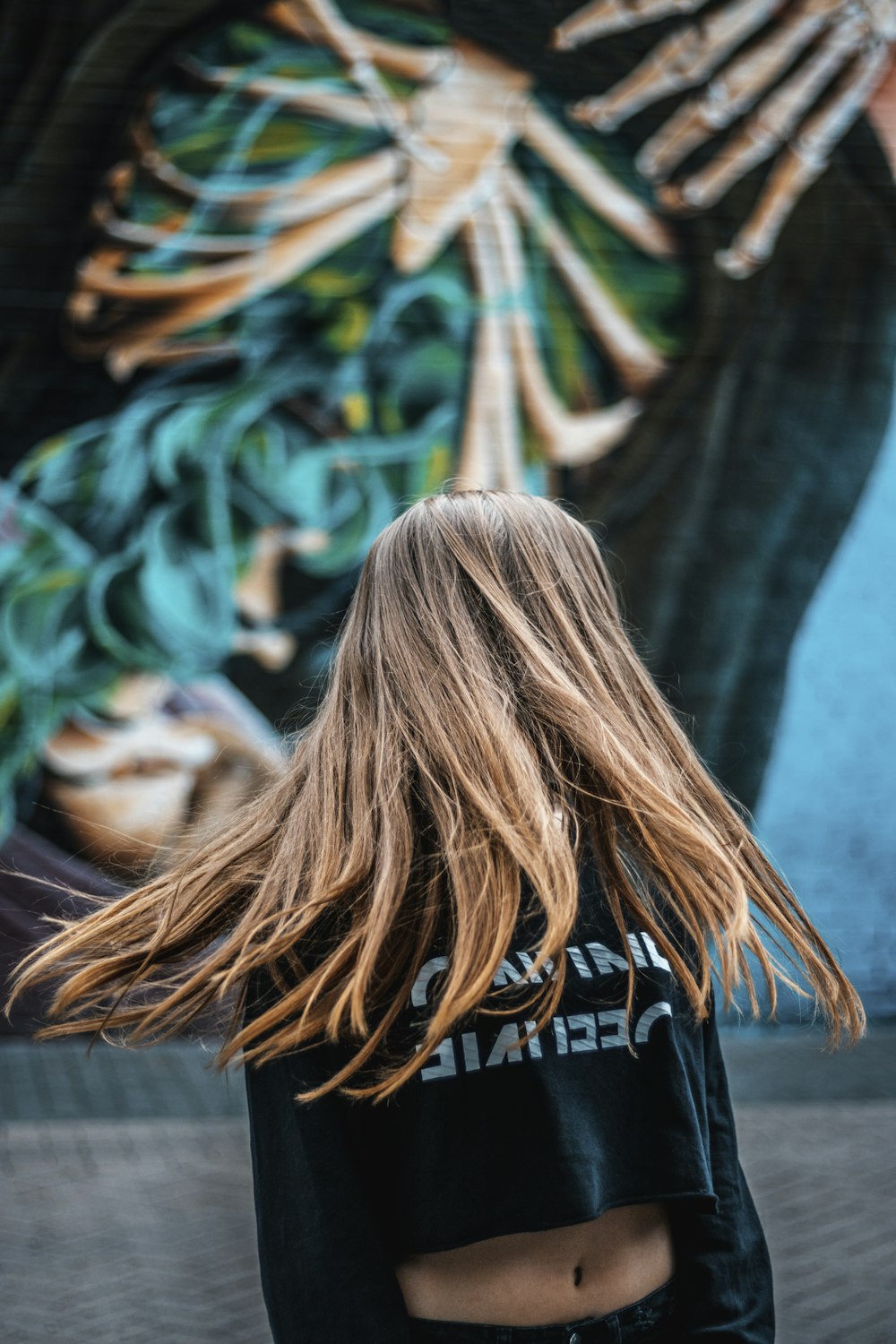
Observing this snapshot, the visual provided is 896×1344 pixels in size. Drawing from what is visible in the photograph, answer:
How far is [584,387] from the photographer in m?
6.86

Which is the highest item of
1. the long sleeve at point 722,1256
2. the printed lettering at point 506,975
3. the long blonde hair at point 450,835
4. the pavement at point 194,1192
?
the long blonde hair at point 450,835

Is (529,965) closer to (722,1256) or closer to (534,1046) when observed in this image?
(534,1046)

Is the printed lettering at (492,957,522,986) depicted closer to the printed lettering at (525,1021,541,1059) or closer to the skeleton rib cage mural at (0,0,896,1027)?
the printed lettering at (525,1021,541,1059)

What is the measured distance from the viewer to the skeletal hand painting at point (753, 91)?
6.66m

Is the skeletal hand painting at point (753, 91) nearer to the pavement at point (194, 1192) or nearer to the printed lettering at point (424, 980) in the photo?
the pavement at point (194, 1192)

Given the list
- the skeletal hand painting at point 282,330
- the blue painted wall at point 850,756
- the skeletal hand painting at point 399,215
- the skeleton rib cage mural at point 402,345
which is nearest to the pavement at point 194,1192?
the blue painted wall at point 850,756

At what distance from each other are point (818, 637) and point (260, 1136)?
6003 mm

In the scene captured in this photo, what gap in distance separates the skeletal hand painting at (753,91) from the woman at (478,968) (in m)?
5.71

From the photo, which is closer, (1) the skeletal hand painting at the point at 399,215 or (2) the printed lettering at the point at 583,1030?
(2) the printed lettering at the point at 583,1030

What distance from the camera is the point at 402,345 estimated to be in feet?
22.0

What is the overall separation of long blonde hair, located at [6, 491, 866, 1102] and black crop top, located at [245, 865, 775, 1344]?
0.14 feet

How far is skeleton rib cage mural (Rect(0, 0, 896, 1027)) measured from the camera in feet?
21.3

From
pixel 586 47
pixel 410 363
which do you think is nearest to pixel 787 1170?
pixel 410 363

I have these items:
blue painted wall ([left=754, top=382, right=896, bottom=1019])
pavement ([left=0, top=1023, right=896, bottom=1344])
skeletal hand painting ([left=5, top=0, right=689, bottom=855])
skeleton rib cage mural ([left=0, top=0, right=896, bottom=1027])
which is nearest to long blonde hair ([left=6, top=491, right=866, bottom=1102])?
pavement ([left=0, top=1023, right=896, bottom=1344])
